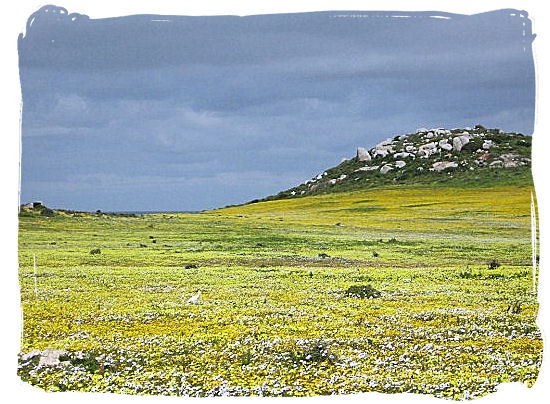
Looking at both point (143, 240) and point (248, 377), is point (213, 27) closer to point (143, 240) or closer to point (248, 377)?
point (143, 240)

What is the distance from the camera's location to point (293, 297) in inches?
555

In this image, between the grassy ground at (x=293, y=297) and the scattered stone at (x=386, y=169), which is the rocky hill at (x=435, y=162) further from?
the grassy ground at (x=293, y=297)

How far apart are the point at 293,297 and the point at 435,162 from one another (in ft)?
16.2

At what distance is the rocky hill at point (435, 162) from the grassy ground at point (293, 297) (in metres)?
0.30

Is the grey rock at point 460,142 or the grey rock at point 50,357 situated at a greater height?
the grey rock at point 460,142

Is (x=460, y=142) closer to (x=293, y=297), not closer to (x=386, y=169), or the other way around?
(x=386, y=169)

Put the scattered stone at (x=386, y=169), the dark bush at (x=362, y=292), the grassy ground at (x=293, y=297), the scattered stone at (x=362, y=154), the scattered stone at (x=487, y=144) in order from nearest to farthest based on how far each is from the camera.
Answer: the grassy ground at (x=293, y=297), the dark bush at (x=362, y=292), the scattered stone at (x=487, y=144), the scattered stone at (x=362, y=154), the scattered stone at (x=386, y=169)

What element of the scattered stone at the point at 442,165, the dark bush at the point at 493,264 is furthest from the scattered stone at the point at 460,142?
the dark bush at the point at 493,264

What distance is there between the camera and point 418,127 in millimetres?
14383

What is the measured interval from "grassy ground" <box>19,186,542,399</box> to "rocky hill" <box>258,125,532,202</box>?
30 centimetres

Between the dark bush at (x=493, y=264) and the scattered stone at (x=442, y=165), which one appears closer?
the dark bush at (x=493, y=264)

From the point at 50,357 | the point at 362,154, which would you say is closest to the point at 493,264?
the point at 362,154

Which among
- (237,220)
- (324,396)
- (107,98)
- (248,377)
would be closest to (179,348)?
(248,377)

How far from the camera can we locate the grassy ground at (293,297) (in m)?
12.7
